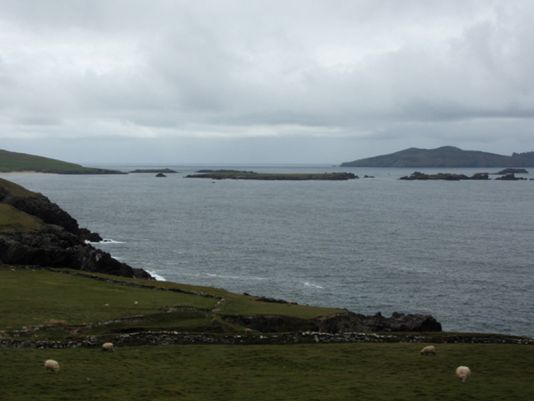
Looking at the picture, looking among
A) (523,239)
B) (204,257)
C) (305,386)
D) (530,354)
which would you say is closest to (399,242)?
(523,239)

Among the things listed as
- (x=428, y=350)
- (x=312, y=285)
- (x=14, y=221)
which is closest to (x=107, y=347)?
(x=428, y=350)

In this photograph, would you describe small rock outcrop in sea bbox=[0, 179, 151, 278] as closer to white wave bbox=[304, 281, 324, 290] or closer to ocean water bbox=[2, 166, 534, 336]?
ocean water bbox=[2, 166, 534, 336]

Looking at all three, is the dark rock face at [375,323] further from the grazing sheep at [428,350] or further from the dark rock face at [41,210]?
the dark rock face at [41,210]

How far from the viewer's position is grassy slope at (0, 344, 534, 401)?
930 inches

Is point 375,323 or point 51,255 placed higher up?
point 51,255

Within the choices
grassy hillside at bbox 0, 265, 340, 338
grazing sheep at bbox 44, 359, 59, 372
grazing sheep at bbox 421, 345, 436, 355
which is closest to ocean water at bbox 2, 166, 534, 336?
grassy hillside at bbox 0, 265, 340, 338

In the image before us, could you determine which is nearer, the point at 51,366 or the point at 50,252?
the point at 51,366

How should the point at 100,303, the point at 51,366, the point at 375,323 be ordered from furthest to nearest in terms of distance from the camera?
1. the point at 375,323
2. the point at 100,303
3. the point at 51,366

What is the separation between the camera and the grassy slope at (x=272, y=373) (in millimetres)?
23625

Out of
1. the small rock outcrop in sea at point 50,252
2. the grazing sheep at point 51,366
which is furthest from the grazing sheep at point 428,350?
the small rock outcrop in sea at point 50,252

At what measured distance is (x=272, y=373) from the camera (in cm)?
2723

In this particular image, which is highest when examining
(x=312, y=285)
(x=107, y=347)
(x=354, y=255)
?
(x=107, y=347)

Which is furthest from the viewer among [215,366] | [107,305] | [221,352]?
[107,305]

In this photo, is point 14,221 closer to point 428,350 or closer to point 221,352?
point 221,352
